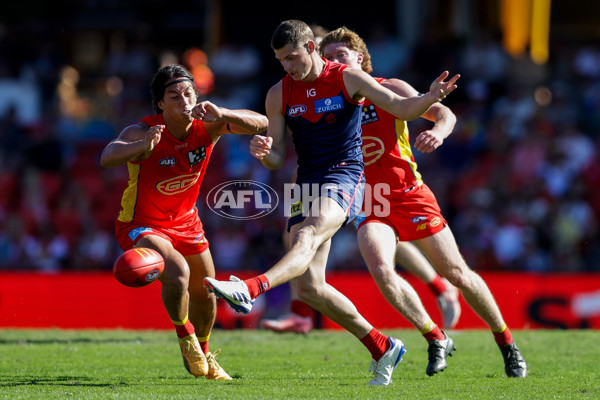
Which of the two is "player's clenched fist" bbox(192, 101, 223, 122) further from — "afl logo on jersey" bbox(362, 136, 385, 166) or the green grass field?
the green grass field

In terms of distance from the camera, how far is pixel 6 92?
1872 cm

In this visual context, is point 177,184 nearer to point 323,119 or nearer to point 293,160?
point 323,119

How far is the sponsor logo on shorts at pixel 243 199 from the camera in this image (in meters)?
15.3

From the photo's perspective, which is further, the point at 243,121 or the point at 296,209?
the point at 243,121

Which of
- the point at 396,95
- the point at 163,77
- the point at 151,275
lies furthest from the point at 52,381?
the point at 396,95

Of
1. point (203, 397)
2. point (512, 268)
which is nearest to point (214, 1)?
point (512, 268)

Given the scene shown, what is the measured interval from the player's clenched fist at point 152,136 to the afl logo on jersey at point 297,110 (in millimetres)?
1008

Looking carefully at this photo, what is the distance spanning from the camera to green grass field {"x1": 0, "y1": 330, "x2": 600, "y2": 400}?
6535mm

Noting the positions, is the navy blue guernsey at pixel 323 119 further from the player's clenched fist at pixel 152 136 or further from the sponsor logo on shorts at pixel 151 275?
the sponsor logo on shorts at pixel 151 275

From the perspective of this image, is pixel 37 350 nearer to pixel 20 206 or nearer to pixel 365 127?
pixel 365 127

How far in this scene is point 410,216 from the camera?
306 inches

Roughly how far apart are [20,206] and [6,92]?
3.21 meters

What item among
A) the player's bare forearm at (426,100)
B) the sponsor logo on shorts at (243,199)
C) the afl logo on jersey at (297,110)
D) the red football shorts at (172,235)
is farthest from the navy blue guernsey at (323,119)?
the sponsor logo on shorts at (243,199)

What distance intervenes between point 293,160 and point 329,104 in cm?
909
